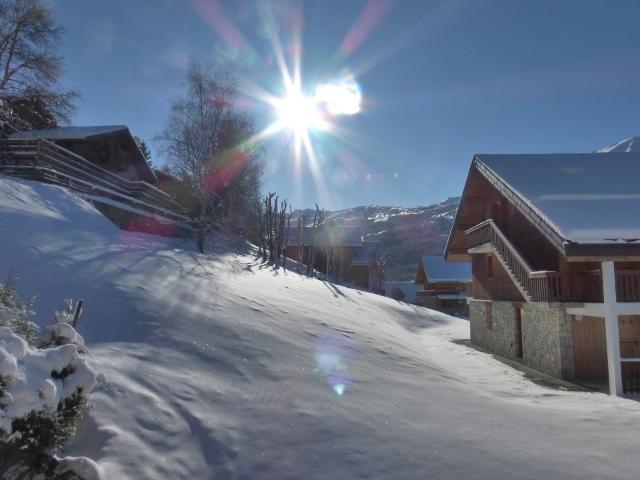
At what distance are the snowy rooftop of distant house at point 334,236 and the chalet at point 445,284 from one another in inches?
317

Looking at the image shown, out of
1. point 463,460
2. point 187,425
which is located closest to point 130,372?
point 187,425

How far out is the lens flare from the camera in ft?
20.4

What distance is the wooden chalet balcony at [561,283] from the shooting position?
416 inches

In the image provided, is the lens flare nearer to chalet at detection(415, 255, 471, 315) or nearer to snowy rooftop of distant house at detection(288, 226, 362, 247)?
snowy rooftop of distant house at detection(288, 226, 362, 247)

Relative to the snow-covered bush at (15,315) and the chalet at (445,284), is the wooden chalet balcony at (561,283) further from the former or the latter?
the chalet at (445,284)

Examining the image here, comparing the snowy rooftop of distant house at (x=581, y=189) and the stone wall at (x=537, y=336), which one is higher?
the snowy rooftop of distant house at (x=581, y=189)

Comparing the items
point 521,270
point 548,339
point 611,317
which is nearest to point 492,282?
point 521,270

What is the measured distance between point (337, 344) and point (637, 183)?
1112 centimetres

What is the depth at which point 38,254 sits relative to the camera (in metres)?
7.82

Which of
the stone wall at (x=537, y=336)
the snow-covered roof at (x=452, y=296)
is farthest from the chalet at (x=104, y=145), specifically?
the snow-covered roof at (x=452, y=296)

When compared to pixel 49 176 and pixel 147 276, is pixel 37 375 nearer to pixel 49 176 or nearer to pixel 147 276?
pixel 147 276

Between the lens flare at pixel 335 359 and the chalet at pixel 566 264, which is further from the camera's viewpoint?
the chalet at pixel 566 264

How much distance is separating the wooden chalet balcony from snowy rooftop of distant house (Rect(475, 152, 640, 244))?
1.33 metres

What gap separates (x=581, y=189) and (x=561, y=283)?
309cm
